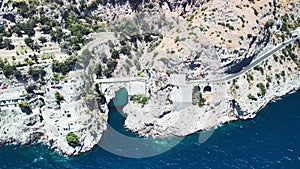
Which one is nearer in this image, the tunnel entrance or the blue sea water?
the blue sea water

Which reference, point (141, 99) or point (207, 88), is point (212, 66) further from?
point (141, 99)

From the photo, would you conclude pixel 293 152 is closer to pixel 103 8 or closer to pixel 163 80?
pixel 163 80

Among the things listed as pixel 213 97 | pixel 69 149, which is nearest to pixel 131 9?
pixel 213 97

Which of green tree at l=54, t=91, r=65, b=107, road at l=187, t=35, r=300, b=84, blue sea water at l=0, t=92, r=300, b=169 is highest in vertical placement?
road at l=187, t=35, r=300, b=84

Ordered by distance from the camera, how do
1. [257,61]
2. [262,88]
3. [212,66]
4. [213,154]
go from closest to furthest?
[213,154] < [212,66] < [262,88] < [257,61]

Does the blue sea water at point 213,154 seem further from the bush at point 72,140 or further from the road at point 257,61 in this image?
the road at point 257,61

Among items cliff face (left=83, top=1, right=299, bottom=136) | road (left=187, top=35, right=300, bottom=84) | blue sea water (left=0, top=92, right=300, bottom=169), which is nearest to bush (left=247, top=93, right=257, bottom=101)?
cliff face (left=83, top=1, right=299, bottom=136)

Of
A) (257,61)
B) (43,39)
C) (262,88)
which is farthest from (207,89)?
(43,39)

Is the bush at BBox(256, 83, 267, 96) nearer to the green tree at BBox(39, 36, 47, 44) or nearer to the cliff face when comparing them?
the cliff face
